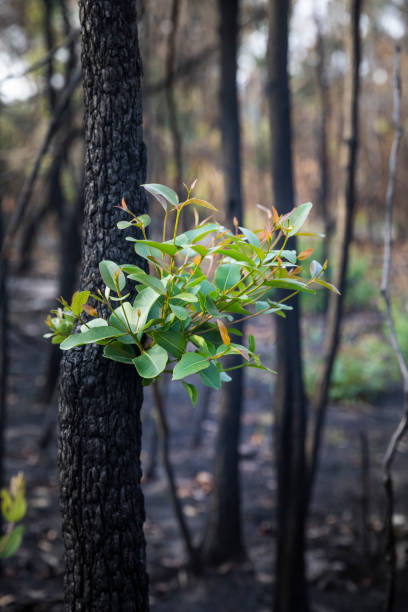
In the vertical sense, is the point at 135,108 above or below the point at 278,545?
above

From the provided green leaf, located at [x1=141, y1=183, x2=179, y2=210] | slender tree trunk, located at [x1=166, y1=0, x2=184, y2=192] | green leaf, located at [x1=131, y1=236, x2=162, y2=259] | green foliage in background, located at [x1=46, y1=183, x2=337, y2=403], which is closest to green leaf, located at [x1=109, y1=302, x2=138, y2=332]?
green foliage in background, located at [x1=46, y1=183, x2=337, y2=403]

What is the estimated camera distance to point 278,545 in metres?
2.62

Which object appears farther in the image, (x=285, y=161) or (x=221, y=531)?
(x=221, y=531)

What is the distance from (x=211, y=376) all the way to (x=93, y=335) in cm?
24

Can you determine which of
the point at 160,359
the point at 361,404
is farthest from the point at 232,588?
the point at 361,404

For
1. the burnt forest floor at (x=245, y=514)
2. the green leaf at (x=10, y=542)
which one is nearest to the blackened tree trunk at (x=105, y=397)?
the green leaf at (x=10, y=542)

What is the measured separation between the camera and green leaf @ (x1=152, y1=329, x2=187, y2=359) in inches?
36.4

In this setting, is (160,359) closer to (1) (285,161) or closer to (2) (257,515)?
(1) (285,161)

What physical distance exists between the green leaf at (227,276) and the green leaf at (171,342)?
14cm

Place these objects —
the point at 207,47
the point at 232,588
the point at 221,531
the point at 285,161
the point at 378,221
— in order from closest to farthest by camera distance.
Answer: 1. the point at 285,161
2. the point at 232,588
3. the point at 221,531
4. the point at 207,47
5. the point at 378,221

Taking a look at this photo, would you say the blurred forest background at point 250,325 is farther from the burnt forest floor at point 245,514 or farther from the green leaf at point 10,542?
the green leaf at point 10,542

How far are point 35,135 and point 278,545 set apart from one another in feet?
21.5

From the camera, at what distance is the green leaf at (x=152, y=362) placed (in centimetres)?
87

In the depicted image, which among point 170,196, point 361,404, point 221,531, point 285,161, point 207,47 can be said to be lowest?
point 221,531
